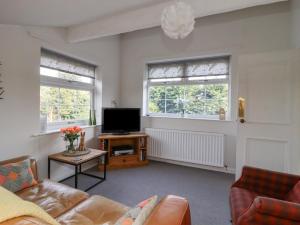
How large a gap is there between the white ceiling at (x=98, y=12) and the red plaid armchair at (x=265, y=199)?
67.2 inches

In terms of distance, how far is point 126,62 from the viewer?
14.2 ft

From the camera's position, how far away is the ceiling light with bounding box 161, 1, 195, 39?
1.45m

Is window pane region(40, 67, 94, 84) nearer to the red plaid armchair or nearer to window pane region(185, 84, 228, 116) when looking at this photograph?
window pane region(185, 84, 228, 116)

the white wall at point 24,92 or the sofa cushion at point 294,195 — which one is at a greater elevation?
the white wall at point 24,92

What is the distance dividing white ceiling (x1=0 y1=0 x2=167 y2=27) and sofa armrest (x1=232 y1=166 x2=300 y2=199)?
2.13 m

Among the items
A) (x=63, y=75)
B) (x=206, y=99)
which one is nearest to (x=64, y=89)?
(x=63, y=75)

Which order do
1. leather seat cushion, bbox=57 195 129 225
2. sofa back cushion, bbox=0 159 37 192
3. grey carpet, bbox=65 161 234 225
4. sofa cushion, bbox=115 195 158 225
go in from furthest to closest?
1. grey carpet, bbox=65 161 234 225
2. sofa back cushion, bbox=0 159 37 192
3. leather seat cushion, bbox=57 195 129 225
4. sofa cushion, bbox=115 195 158 225

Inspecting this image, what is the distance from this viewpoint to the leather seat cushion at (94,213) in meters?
1.35

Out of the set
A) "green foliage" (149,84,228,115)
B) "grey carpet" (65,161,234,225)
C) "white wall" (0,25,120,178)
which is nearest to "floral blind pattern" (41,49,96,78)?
"white wall" (0,25,120,178)

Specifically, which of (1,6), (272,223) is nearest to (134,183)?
(272,223)

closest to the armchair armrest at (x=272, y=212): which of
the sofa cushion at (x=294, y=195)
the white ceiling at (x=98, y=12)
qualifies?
the sofa cushion at (x=294, y=195)

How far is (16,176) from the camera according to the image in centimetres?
171

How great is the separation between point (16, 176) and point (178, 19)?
6.49ft

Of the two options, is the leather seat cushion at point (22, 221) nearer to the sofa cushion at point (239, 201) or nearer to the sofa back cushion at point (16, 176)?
the sofa back cushion at point (16, 176)
